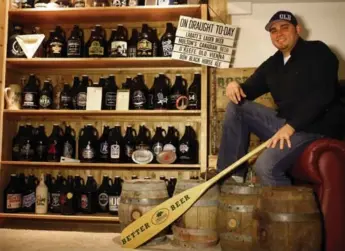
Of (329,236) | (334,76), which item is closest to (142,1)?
(334,76)

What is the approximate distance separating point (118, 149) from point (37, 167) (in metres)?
0.84

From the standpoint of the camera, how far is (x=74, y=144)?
3.62 meters

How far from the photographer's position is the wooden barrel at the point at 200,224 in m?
2.18

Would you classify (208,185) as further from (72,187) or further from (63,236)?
(72,187)

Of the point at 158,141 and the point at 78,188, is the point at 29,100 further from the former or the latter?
the point at 158,141

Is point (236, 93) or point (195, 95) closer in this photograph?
point (236, 93)

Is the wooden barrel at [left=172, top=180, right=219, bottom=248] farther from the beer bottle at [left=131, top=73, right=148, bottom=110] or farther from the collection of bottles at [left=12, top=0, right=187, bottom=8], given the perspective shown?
the collection of bottles at [left=12, top=0, right=187, bottom=8]

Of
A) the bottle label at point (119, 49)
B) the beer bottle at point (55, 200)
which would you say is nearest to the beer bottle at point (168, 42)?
the bottle label at point (119, 49)

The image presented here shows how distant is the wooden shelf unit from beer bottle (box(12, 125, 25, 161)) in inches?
2.0

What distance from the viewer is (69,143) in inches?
141

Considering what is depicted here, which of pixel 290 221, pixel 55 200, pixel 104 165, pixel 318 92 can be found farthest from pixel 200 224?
pixel 55 200

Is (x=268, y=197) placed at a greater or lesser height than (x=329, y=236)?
greater

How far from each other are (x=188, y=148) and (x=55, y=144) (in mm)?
1186

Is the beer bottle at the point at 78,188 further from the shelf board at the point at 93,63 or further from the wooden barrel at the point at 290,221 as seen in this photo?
the wooden barrel at the point at 290,221
